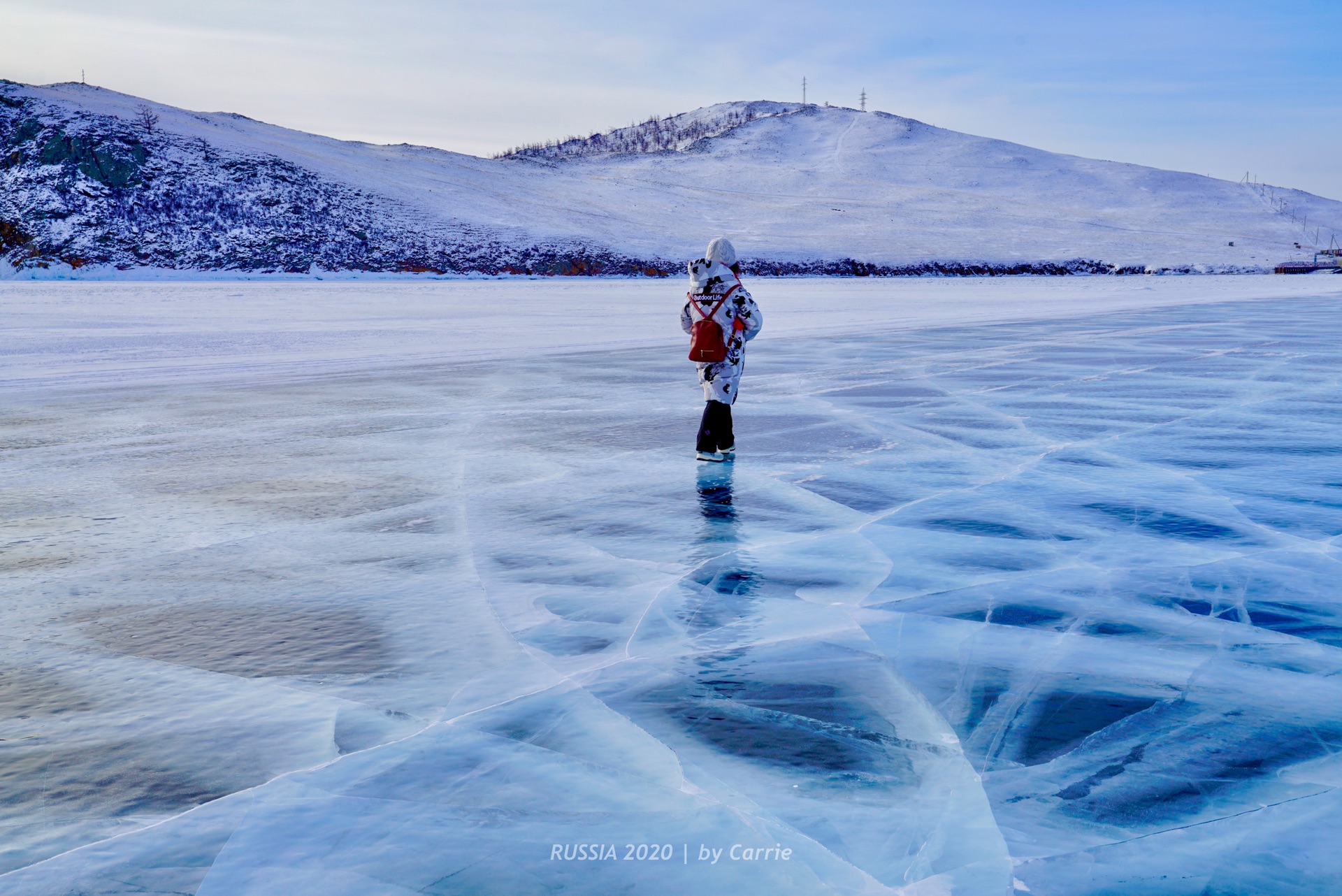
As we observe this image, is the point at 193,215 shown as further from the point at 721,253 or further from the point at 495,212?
the point at 721,253

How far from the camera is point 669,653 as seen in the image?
12.5 ft

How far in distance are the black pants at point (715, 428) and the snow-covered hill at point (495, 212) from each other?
55982 mm

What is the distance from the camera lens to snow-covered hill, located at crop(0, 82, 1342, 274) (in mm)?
67938

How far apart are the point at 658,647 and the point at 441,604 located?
958mm

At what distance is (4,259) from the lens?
5941 cm

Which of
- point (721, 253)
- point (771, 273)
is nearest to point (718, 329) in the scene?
point (721, 253)

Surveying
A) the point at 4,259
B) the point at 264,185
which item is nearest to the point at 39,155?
→ the point at 264,185

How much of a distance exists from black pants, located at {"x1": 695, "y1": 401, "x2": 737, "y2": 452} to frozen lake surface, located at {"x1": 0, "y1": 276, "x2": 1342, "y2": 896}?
258 mm

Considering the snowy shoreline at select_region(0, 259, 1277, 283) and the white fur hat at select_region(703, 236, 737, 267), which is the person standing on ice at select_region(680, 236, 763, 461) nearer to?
the white fur hat at select_region(703, 236, 737, 267)

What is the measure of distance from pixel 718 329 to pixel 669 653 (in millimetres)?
3442

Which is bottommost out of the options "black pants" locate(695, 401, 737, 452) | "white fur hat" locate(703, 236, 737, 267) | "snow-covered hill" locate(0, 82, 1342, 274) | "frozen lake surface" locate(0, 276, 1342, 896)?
"frozen lake surface" locate(0, 276, 1342, 896)

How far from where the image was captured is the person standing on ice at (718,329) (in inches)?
269

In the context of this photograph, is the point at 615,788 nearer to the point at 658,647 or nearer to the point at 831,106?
the point at 658,647

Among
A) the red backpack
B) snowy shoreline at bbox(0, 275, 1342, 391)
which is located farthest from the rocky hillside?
the red backpack
